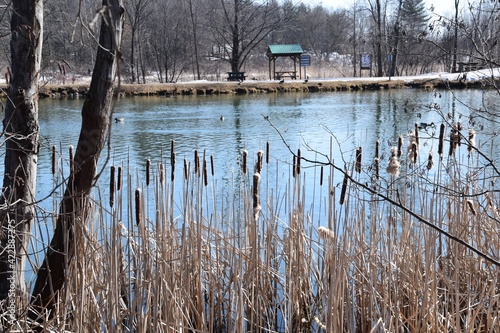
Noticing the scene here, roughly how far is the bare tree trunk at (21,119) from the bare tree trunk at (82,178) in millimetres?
184

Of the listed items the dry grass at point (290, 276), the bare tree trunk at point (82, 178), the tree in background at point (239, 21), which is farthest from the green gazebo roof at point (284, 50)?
the bare tree trunk at point (82, 178)

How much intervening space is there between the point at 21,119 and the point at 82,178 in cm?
46

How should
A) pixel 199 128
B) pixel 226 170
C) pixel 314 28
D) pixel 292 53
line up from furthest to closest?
pixel 314 28 < pixel 292 53 < pixel 199 128 < pixel 226 170

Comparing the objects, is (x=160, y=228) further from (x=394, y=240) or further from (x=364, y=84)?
(x=364, y=84)

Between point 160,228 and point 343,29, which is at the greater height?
point 343,29

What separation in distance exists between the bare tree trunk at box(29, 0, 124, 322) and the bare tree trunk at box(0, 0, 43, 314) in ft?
0.60

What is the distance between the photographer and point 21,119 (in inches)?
137

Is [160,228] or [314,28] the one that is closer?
[160,228]

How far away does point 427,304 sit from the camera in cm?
346

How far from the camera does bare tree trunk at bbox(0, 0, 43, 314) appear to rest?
3.41 metres

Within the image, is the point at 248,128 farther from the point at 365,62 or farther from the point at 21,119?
the point at 365,62

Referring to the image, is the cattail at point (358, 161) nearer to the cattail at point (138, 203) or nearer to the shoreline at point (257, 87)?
the cattail at point (138, 203)

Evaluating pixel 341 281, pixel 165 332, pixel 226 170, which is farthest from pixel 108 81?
pixel 226 170

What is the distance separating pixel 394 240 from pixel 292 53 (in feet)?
103
